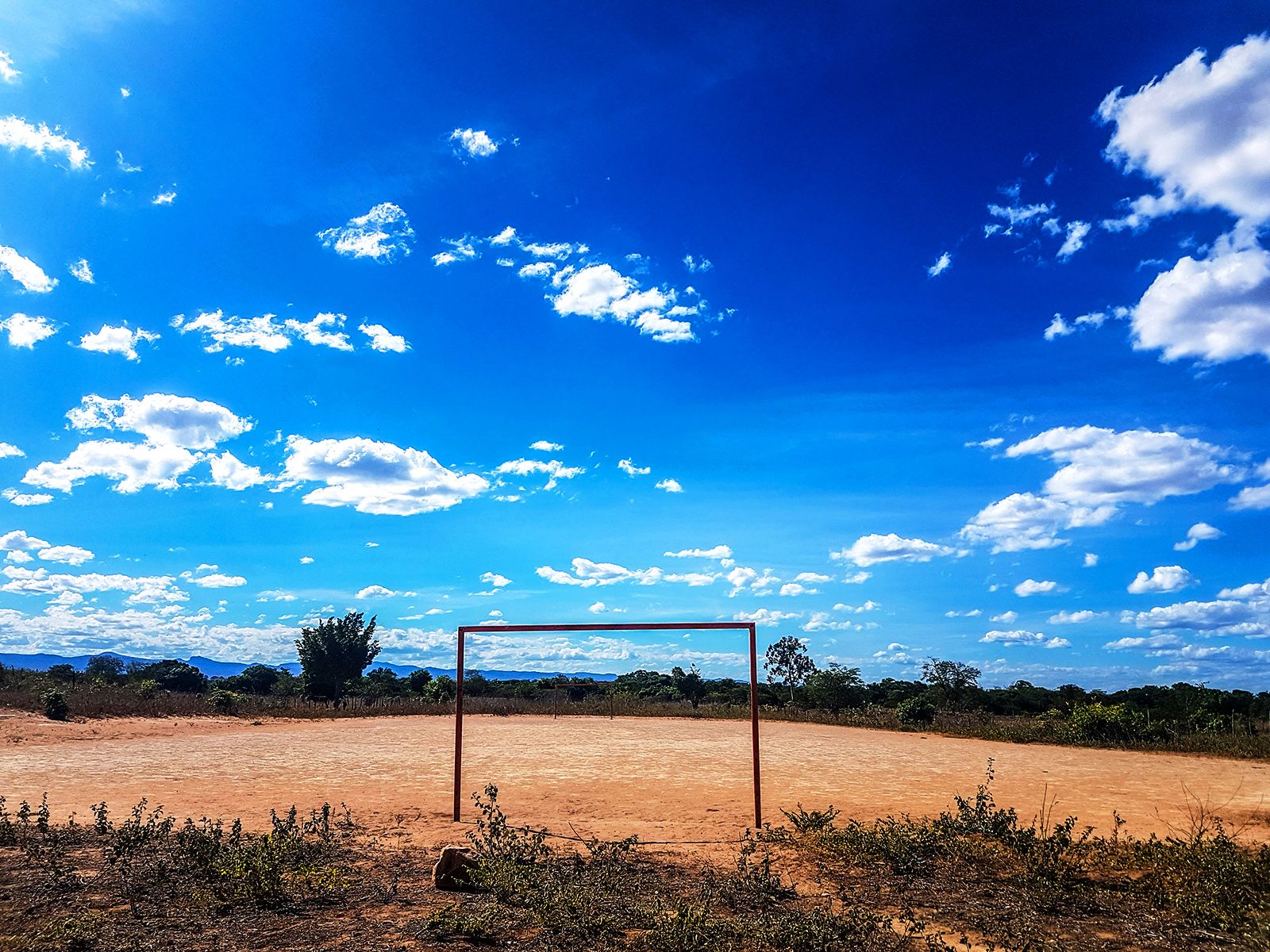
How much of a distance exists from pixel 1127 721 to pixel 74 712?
3558 centimetres

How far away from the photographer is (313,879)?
813 centimetres

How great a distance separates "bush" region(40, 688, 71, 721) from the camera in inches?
1067

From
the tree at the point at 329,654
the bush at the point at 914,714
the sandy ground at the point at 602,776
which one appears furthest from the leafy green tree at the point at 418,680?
the bush at the point at 914,714

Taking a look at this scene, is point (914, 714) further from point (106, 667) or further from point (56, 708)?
point (106, 667)

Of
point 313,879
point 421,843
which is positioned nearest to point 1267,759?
point 421,843

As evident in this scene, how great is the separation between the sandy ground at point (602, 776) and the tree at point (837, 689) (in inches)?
297

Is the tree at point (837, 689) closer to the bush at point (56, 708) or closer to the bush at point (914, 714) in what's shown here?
the bush at point (914, 714)

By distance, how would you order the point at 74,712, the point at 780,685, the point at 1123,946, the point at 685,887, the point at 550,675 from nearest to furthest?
the point at 1123,946 < the point at 685,887 < the point at 74,712 < the point at 780,685 < the point at 550,675

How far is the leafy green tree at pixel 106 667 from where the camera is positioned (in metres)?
42.8

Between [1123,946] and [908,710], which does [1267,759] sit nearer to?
[908,710]

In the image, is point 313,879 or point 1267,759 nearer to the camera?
point 313,879

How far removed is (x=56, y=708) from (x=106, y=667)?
25.8 metres

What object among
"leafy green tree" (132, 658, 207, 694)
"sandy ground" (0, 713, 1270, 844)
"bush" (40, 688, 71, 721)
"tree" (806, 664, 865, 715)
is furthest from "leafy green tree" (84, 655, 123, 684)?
"tree" (806, 664, 865, 715)

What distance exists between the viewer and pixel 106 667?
49219 mm
